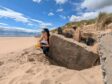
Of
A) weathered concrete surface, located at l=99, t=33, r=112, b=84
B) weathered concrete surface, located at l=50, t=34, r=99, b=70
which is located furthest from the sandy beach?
weathered concrete surface, located at l=99, t=33, r=112, b=84

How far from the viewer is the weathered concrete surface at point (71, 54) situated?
6.55 metres

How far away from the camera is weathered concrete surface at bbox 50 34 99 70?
655cm

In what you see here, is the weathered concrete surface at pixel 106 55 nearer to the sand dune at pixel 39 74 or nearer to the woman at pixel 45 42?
the sand dune at pixel 39 74

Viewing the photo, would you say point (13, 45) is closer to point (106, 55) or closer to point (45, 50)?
point (45, 50)

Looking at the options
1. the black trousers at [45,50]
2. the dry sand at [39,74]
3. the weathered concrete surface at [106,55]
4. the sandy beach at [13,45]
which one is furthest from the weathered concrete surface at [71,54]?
the weathered concrete surface at [106,55]

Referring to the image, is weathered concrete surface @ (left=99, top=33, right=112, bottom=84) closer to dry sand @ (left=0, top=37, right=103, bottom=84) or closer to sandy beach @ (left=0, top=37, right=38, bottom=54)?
dry sand @ (left=0, top=37, right=103, bottom=84)

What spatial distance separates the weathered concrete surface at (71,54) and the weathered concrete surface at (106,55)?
331 centimetres

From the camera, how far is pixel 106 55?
10.3 feet

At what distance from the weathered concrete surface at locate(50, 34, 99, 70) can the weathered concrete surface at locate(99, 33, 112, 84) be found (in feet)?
10.9

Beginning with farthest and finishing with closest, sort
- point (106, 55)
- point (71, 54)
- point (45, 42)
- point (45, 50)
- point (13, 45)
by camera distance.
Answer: point (13, 45) < point (45, 42) < point (45, 50) < point (71, 54) < point (106, 55)

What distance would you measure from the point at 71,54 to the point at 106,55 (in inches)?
146

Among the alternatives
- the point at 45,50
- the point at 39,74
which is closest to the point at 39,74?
the point at 39,74

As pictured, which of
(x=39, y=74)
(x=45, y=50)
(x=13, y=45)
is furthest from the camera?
(x=13, y=45)

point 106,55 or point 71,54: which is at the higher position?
point 106,55
